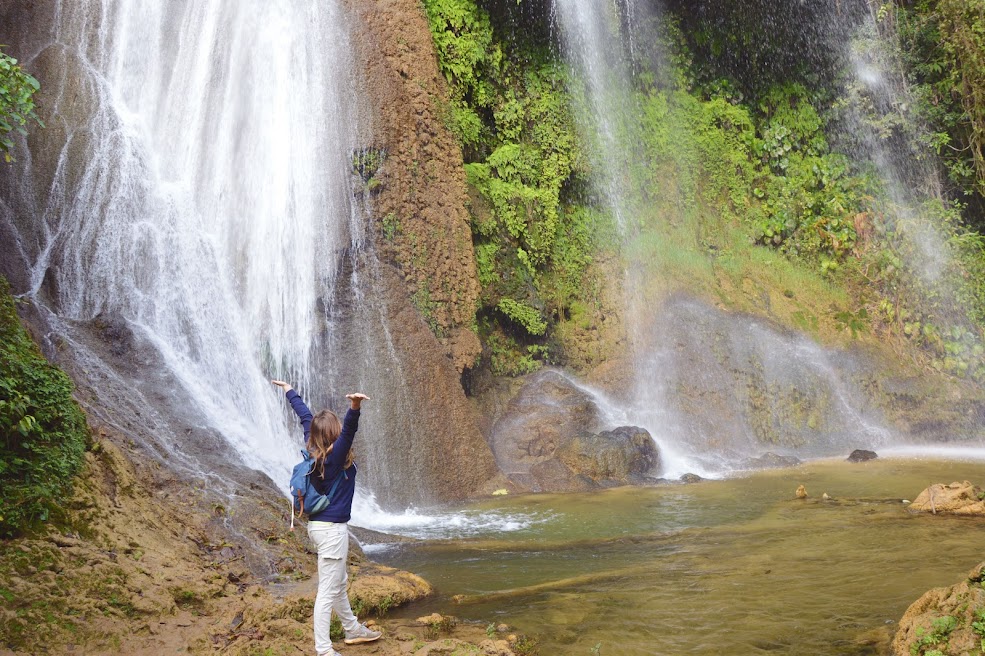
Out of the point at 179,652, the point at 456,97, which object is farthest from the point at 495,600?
the point at 456,97

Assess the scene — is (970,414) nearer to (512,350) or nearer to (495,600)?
(512,350)

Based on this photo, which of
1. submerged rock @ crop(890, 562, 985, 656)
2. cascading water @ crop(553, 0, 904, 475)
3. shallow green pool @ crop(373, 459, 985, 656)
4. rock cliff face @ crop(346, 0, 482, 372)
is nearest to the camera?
submerged rock @ crop(890, 562, 985, 656)

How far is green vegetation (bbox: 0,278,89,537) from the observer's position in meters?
5.27

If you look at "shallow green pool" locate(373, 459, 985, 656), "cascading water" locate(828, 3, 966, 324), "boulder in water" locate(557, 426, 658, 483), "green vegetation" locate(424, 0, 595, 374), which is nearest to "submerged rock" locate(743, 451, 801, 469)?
"boulder in water" locate(557, 426, 658, 483)

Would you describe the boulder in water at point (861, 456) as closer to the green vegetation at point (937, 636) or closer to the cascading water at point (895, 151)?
the cascading water at point (895, 151)

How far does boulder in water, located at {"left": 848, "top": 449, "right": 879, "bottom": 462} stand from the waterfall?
28.4 feet

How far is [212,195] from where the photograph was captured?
1245 centimetres

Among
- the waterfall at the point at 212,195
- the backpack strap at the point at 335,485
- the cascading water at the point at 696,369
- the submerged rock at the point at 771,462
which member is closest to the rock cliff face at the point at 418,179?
the waterfall at the point at 212,195

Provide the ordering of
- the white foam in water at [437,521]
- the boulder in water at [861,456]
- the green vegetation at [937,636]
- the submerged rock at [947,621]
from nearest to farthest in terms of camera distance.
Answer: the submerged rock at [947,621]
the green vegetation at [937,636]
the white foam in water at [437,521]
the boulder in water at [861,456]

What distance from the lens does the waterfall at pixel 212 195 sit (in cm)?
1060

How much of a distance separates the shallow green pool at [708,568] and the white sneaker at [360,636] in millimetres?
1007

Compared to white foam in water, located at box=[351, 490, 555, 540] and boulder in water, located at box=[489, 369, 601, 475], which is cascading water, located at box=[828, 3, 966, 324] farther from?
white foam in water, located at box=[351, 490, 555, 540]

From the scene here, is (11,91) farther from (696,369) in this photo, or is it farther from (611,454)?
(696,369)

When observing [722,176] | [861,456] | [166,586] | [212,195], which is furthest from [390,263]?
[722,176]
